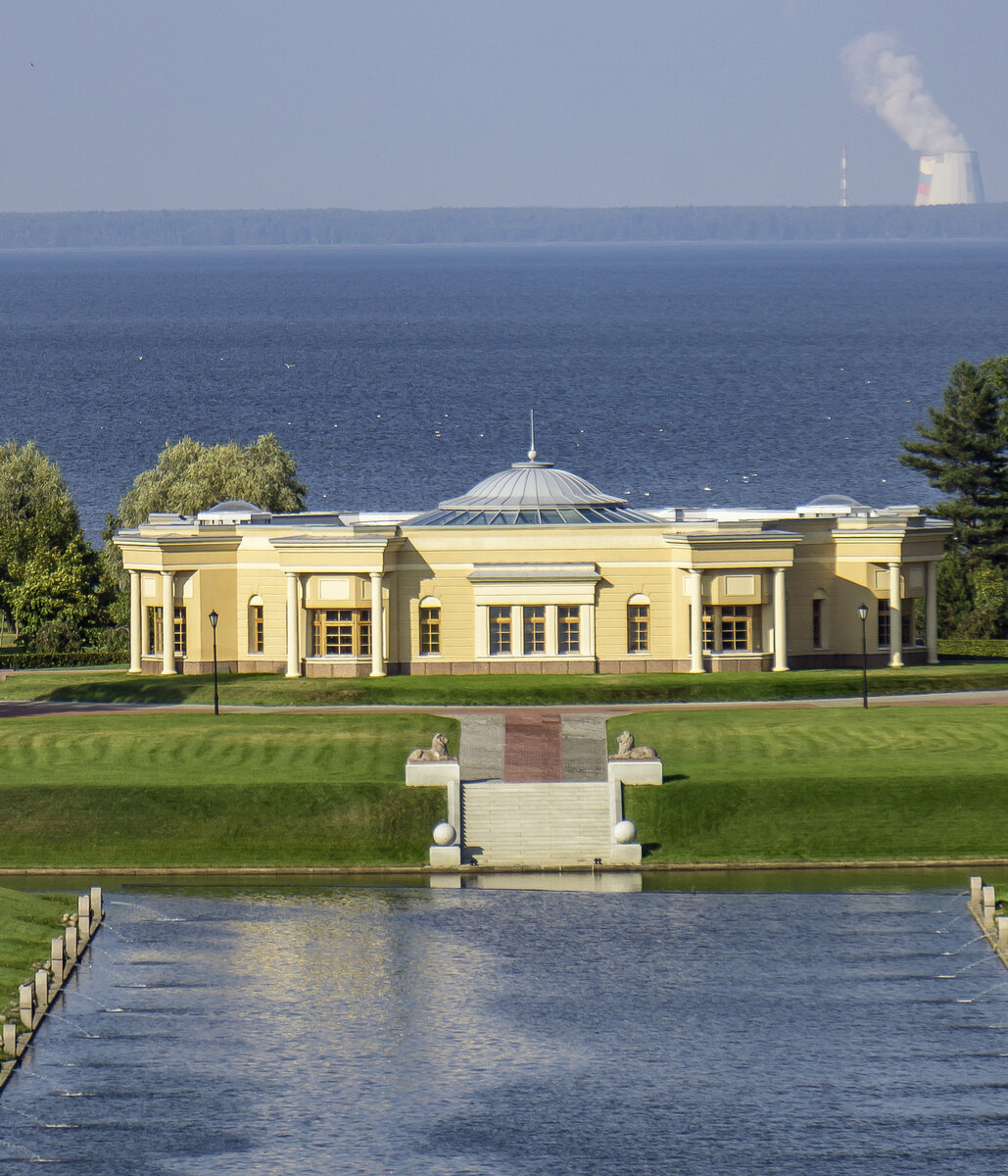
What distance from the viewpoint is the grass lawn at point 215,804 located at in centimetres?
5575

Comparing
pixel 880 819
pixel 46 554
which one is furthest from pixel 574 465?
pixel 880 819

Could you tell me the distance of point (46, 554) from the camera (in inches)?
3863

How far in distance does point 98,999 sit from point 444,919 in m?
8.91

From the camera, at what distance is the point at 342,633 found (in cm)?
7888

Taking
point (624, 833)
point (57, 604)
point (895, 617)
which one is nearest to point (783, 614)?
point (895, 617)

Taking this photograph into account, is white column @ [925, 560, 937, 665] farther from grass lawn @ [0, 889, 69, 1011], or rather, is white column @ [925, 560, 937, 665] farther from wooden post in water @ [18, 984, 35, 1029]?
wooden post in water @ [18, 984, 35, 1029]

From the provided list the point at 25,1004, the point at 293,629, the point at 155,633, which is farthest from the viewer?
the point at 155,633

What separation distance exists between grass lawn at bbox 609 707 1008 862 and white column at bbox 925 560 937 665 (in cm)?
1757

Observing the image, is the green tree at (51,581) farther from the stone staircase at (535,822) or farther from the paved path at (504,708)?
the stone staircase at (535,822)

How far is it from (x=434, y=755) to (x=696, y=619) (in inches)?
815

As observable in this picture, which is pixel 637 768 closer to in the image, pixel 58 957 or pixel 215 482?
pixel 58 957

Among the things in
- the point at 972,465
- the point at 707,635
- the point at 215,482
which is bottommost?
the point at 707,635

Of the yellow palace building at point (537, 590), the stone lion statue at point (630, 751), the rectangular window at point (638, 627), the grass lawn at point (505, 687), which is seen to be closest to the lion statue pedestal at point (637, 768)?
the stone lion statue at point (630, 751)

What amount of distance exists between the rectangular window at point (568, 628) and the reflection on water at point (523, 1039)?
91.7ft
